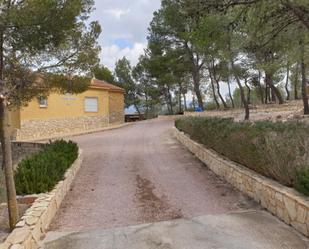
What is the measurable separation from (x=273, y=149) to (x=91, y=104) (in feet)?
70.6

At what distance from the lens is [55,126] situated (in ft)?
75.3

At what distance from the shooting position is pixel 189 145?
42.0 ft

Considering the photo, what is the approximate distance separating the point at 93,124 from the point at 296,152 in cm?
2215

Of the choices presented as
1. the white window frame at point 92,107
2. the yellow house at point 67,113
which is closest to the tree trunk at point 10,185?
the yellow house at point 67,113

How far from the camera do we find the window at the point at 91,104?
2577 centimetres

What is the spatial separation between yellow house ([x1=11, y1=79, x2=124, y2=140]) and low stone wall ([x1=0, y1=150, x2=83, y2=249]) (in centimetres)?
1258

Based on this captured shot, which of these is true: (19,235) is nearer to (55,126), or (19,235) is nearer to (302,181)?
(302,181)

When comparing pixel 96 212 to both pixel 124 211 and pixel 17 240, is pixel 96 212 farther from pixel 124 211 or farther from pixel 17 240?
pixel 17 240

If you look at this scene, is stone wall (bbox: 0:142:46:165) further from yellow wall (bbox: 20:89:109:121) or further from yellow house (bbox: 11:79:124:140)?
yellow wall (bbox: 20:89:109:121)

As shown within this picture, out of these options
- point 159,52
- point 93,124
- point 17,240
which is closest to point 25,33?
point 17,240

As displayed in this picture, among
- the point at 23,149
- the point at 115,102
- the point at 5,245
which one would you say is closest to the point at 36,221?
the point at 5,245

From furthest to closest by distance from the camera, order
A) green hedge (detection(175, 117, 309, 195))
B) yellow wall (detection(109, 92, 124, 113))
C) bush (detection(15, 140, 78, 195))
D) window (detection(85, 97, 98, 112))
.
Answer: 1. yellow wall (detection(109, 92, 124, 113))
2. window (detection(85, 97, 98, 112))
3. bush (detection(15, 140, 78, 195))
4. green hedge (detection(175, 117, 309, 195))

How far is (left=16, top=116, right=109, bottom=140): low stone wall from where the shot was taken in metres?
20.9

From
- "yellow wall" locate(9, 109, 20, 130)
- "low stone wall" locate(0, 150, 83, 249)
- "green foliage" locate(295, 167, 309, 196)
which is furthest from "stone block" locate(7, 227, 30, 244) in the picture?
"yellow wall" locate(9, 109, 20, 130)
